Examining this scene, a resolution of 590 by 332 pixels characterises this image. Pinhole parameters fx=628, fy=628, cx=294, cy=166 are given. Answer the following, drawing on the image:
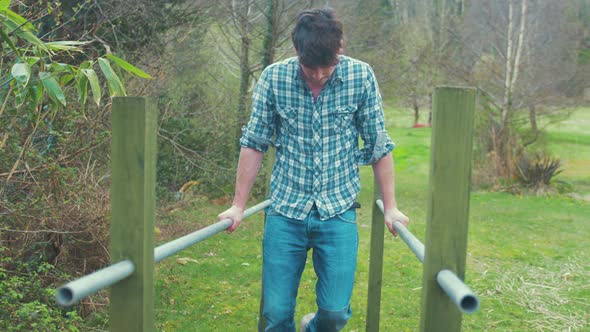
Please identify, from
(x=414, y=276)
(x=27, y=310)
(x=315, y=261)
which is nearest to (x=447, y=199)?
(x=315, y=261)

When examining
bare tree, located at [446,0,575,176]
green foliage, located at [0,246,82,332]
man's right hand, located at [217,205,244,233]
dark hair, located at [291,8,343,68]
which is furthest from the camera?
bare tree, located at [446,0,575,176]

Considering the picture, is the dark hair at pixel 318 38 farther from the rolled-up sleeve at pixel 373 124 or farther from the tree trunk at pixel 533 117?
A: the tree trunk at pixel 533 117

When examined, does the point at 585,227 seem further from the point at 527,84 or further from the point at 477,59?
the point at 477,59

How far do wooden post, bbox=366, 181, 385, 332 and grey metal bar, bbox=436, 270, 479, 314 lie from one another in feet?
5.89

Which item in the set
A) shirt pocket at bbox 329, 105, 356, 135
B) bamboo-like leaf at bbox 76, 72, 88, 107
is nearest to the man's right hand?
shirt pocket at bbox 329, 105, 356, 135

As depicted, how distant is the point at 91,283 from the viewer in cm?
121

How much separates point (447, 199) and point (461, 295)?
0.97ft

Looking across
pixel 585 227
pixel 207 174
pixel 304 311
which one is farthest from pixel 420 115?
pixel 304 311

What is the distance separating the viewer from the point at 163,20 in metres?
8.27

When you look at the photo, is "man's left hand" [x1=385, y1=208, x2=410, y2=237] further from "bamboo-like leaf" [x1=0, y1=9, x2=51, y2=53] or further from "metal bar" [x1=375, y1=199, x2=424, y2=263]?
"bamboo-like leaf" [x1=0, y1=9, x2=51, y2=53]

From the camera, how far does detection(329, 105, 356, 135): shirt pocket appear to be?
2539 millimetres

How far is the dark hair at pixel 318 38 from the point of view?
2.34 m

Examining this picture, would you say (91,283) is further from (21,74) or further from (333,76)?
(333,76)

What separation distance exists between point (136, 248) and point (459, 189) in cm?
75
